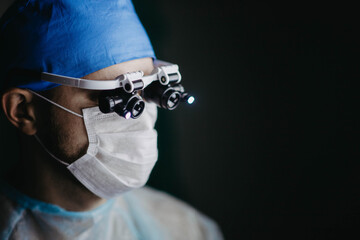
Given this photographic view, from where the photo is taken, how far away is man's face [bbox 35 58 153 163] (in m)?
1.04

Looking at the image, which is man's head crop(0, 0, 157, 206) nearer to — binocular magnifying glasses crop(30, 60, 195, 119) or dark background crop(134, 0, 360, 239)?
binocular magnifying glasses crop(30, 60, 195, 119)

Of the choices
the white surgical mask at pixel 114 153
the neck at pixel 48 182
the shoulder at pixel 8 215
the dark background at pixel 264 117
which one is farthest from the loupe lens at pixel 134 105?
the dark background at pixel 264 117

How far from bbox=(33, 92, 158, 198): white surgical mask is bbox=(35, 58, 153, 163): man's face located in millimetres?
23

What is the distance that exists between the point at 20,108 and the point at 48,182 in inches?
12.5

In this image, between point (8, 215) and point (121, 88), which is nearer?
point (121, 88)

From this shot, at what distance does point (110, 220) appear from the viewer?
1412 millimetres

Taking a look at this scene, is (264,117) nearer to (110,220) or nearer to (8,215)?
(110,220)

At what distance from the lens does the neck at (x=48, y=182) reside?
1173 mm

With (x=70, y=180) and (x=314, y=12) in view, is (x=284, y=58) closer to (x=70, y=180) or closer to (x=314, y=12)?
(x=314, y=12)

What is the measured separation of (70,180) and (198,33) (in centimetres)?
111

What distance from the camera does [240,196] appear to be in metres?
1.88

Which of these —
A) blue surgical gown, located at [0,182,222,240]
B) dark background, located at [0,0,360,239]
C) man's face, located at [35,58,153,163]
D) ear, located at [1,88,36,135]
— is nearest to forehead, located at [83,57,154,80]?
man's face, located at [35,58,153,163]

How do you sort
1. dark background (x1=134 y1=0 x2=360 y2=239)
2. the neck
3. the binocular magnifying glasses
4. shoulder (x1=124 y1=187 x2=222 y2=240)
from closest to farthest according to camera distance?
the binocular magnifying glasses
the neck
dark background (x1=134 y1=0 x2=360 y2=239)
shoulder (x1=124 y1=187 x2=222 y2=240)

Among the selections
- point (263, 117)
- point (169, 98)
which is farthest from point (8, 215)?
point (263, 117)
